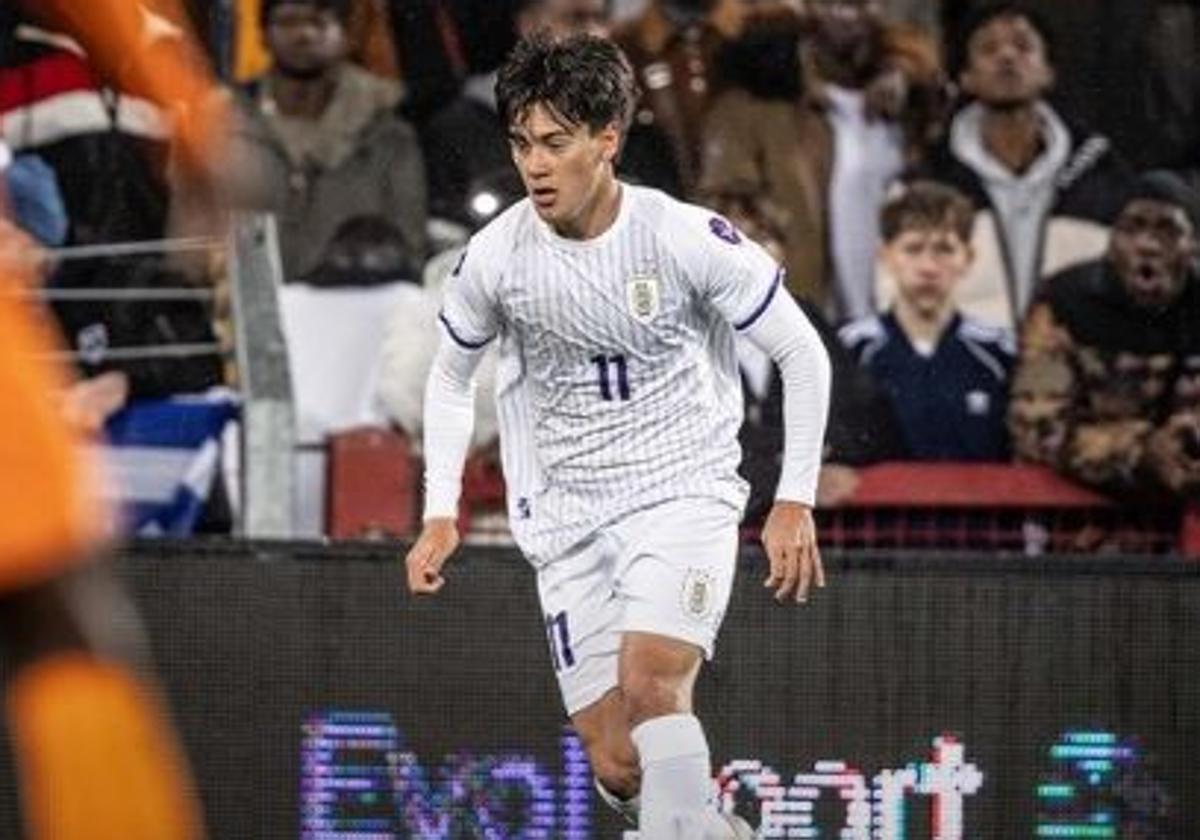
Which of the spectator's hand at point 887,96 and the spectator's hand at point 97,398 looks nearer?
the spectator's hand at point 97,398

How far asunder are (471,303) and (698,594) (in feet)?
2.96

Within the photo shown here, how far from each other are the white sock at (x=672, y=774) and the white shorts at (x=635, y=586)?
0.23 m

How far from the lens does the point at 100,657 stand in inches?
184

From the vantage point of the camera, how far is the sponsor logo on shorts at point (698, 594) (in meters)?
8.06

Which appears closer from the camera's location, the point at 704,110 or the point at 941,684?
the point at 941,684

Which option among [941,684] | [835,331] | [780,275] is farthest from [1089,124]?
[780,275]

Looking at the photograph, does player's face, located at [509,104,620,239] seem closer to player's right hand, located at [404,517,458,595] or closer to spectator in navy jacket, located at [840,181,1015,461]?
player's right hand, located at [404,517,458,595]

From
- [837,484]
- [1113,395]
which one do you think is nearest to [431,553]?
[837,484]

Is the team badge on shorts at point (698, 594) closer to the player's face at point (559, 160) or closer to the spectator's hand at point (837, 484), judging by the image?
the player's face at point (559, 160)

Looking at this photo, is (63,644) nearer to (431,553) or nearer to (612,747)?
(431,553)

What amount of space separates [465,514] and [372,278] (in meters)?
0.77

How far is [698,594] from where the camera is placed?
8.09 m

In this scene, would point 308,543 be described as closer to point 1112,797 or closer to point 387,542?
point 387,542

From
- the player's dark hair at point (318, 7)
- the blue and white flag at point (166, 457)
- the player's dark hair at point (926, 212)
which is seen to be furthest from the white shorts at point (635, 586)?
the player's dark hair at point (318, 7)
